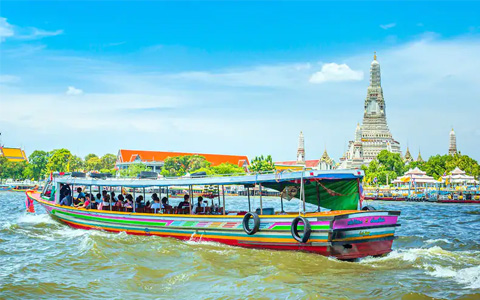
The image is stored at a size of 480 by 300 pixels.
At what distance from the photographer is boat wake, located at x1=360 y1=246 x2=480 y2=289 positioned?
11388 mm

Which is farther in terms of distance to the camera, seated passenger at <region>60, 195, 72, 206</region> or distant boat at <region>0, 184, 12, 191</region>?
distant boat at <region>0, 184, 12, 191</region>

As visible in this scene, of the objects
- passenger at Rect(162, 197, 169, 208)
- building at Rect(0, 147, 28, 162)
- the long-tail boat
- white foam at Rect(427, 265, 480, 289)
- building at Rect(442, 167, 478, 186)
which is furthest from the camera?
building at Rect(0, 147, 28, 162)

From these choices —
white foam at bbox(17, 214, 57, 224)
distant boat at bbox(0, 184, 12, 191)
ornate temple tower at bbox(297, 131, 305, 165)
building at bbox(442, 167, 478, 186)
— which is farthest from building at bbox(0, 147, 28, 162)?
white foam at bbox(17, 214, 57, 224)

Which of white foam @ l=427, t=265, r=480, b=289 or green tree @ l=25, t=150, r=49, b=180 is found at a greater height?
green tree @ l=25, t=150, r=49, b=180

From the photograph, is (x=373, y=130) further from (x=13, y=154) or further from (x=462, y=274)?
(x=462, y=274)

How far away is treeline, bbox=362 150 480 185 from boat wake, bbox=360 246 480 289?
60.8 m

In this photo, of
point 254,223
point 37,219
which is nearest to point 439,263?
point 254,223

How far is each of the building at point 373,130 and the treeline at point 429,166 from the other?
59.0 feet

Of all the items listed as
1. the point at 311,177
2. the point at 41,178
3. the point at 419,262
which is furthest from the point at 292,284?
the point at 41,178

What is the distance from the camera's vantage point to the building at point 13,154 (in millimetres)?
122188

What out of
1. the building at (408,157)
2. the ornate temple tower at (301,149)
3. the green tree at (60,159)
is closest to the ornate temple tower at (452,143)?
the building at (408,157)

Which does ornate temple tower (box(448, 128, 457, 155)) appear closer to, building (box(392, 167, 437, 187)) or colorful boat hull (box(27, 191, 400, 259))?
building (box(392, 167, 437, 187))

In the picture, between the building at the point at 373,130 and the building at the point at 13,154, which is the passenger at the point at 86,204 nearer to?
the building at the point at 373,130

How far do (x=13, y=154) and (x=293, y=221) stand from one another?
123 meters
